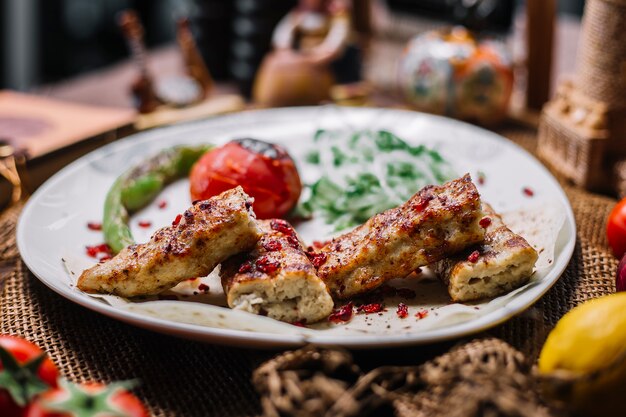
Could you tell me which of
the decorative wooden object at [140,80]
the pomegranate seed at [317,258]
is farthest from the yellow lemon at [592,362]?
the decorative wooden object at [140,80]

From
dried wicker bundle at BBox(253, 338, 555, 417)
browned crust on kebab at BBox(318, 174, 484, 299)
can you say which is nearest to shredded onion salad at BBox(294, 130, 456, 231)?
browned crust on kebab at BBox(318, 174, 484, 299)

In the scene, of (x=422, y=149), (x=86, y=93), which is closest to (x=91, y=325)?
(x=422, y=149)

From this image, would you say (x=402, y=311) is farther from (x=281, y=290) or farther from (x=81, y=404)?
(x=81, y=404)

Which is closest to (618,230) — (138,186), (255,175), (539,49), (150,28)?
(255,175)

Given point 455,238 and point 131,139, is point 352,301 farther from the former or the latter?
point 131,139

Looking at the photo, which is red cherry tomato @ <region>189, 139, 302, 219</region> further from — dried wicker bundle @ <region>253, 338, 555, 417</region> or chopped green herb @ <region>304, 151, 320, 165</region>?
dried wicker bundle @ <region>253, 338, 555, 417</region>

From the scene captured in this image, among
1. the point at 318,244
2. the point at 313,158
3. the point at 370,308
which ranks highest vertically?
the point at 370,308

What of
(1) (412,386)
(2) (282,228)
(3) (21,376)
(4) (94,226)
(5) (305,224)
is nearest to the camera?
(3) (21,376)
